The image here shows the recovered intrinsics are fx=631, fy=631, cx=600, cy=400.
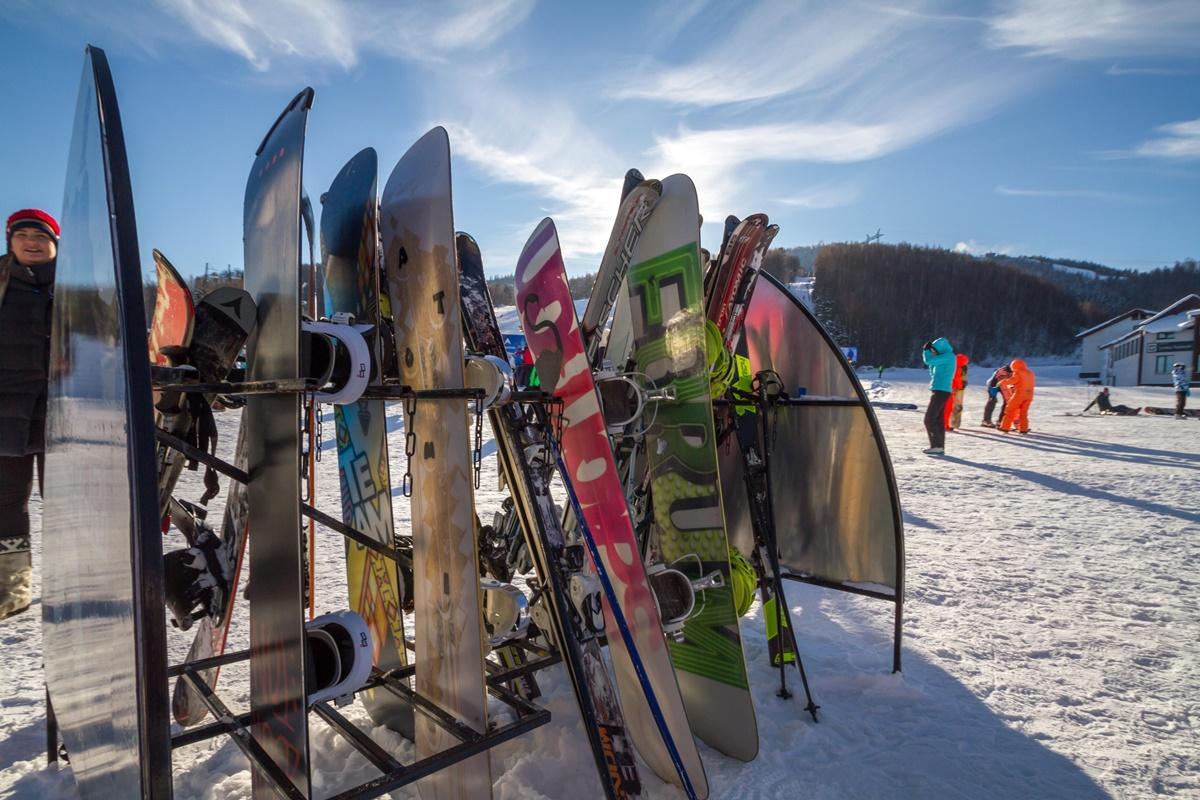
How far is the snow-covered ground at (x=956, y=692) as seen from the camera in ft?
8.02

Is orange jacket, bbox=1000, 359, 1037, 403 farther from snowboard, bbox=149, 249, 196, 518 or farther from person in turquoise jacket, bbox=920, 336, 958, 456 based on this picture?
snowboard, bbox=149, 249, 196, 518

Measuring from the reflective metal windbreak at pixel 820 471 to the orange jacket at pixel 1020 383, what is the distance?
38.6 ft

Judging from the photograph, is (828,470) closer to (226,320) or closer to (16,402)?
(226,320)

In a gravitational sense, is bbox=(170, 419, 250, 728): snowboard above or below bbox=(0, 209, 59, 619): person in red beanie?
below

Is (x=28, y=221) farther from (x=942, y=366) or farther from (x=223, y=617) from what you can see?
(x=942, y=366)

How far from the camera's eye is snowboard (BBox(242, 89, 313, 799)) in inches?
67.7

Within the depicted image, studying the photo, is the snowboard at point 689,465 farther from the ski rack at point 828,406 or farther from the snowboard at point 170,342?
the snowboard at point 170,342

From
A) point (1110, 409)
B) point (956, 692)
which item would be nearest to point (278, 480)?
point (956, 692)

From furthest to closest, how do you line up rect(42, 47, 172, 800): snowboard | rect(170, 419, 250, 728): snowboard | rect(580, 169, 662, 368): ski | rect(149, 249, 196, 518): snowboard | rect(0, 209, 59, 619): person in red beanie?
rect(0, 209, 59, 619): person in red beanie < rect(580, 169, 662, 368): ski < rect(170, 419, 250, 728): snowboard < rect(149, 249, 196, 518): snowboard < rect(42, 47, 172, 800): snowboard

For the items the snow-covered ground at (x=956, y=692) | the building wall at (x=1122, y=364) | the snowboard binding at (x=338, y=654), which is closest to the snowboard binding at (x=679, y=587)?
the snow-covered ground at (x=956, y=692)

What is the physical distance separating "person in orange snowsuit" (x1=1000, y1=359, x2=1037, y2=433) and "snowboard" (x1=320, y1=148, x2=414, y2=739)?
45.9ft

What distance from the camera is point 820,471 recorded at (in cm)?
376

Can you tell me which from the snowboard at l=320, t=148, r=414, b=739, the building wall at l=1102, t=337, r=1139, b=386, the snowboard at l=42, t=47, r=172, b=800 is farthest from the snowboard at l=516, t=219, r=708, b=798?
the building wall at l=1102, t=337, r=1139, b=386

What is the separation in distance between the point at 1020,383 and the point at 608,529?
552 inches
